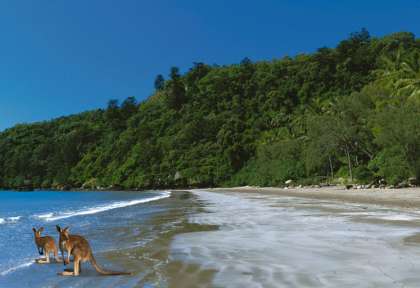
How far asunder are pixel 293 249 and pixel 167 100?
426ft

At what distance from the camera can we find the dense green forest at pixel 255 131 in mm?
50469

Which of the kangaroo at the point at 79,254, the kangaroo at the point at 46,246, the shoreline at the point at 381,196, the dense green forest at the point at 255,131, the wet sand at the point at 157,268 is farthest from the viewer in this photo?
the dense green forest at the point at 255,131

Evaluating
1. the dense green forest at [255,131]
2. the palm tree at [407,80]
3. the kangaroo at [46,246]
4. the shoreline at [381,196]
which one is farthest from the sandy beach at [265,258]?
the palm tree at [407,80]

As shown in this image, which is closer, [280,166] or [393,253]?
[393,253]

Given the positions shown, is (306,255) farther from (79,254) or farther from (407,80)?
(407,80)

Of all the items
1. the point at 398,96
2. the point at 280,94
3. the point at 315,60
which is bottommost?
the point at 398,96

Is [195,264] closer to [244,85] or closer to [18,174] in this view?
[244,85]

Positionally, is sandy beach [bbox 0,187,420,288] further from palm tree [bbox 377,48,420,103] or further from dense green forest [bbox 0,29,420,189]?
palm tree [bbox 377,48,420,103]

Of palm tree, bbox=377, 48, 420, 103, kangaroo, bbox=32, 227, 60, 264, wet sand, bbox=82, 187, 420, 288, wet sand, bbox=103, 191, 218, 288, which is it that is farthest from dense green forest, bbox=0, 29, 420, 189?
kangaroo, bbox=32, 227, 60, 264

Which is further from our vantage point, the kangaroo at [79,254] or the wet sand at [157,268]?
the kangaroo at [79,254]

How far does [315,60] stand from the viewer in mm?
109875

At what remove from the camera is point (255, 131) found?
9894 cm

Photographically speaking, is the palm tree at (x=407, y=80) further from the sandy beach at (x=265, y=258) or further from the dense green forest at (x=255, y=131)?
the sandy beach at (x=265, y=258)

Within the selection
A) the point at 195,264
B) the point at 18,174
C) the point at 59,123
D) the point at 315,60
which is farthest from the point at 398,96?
the point at 59,123
